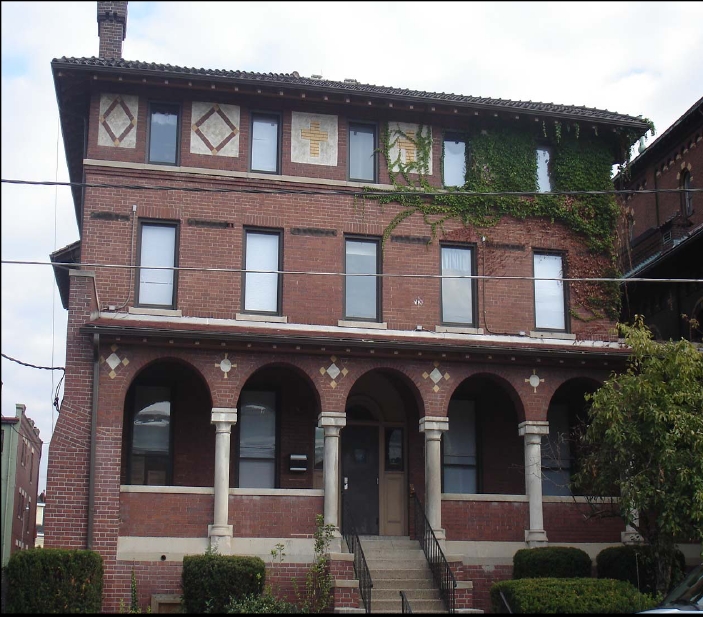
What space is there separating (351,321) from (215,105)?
591cm

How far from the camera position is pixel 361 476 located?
2492cm

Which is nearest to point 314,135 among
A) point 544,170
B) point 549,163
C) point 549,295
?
point 544,170

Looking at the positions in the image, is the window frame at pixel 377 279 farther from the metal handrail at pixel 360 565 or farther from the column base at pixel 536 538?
the column base at pixel 536 538

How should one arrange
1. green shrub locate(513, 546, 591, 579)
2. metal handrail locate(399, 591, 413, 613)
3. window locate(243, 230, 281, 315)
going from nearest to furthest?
metal handrail locate(399, 591, 413, 613)
green shrub locate(513, 546, 591, 579)
window locate(243, 230, 281, 315)

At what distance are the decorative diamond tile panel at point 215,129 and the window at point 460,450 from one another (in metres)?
8.09

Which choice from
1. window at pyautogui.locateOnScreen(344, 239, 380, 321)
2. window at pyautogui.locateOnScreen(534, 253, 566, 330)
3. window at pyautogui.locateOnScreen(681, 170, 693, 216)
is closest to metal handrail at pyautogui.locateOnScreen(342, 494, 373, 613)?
window at pyautogui.locateOnScreen(344, 239, 380, 321)

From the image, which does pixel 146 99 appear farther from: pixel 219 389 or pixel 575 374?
pixel 575 374

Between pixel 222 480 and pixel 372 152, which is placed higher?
pixel 372 152

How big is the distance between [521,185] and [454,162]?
1701 mm

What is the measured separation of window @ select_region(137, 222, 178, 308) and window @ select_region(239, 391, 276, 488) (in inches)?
119

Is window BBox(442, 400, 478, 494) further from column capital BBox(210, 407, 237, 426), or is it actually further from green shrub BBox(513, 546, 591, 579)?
column capital BBox(210, 407, 237, 426)

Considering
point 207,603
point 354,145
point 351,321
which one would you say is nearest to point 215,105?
point 354,145

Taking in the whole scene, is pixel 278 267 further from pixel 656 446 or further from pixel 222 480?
pixel 656 446

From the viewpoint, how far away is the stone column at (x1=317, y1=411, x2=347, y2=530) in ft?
73.3
